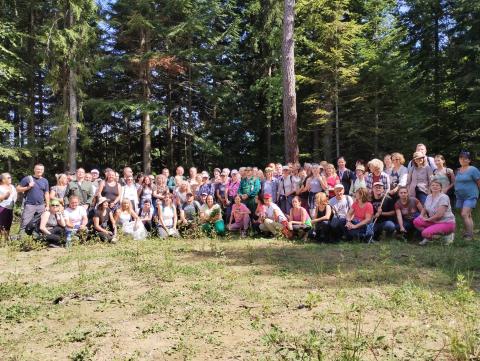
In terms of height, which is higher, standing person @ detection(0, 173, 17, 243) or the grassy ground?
standing person @ detection(0, 173, 17, 243)

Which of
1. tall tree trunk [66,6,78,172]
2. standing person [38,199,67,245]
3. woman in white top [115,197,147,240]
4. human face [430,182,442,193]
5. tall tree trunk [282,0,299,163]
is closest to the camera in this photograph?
human face [430,182,442,193]

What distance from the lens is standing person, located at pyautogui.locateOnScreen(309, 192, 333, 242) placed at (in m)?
8.35

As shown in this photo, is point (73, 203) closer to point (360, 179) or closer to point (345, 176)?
point (345, 176)

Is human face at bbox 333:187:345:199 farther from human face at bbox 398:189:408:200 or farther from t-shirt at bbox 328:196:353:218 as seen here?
human face at bbox 398:189:408:200

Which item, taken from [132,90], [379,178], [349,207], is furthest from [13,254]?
[132,90]

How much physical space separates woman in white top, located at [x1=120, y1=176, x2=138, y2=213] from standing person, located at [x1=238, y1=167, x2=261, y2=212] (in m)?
2.61

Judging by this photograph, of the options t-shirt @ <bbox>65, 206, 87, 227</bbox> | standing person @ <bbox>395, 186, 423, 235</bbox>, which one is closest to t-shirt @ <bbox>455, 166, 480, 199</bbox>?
standing person @ <bbox>395, 186, 423, 235</bbox>

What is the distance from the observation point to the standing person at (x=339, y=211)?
8273 mm

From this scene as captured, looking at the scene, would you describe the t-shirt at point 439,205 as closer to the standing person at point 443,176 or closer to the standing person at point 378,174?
the standing person at point 443,176

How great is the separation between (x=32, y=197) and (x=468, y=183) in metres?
9.42

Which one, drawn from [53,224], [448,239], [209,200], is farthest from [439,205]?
[53,224]

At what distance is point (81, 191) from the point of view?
32.5 feet

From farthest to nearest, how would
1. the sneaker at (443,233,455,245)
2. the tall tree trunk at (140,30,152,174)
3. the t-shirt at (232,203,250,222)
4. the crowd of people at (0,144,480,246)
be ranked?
the tall tree trunk at (140,30,152,174) → the t-shirt at (232,203,250,222) → the crowd of people at (0,144,480,246) → the sneaker at (443,233,455,245)

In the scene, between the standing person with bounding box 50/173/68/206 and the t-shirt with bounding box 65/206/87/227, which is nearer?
the t-shirt with bounding box 65/206/87/227
